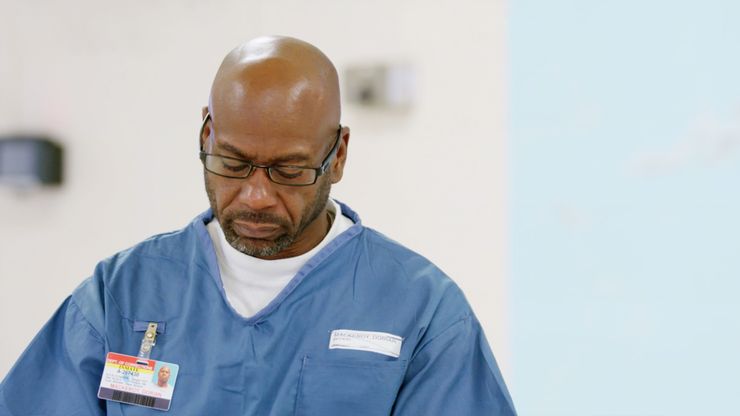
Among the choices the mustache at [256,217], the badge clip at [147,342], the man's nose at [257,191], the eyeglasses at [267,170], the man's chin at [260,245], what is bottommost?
the badge clip at [147,342]

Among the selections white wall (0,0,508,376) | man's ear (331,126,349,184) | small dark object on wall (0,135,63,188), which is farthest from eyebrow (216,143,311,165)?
small dark object on wall (0,135,63,188)

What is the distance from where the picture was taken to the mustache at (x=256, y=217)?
1335 mm

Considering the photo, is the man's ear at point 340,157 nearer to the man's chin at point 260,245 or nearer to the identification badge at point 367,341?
the man's chin at point 260,245

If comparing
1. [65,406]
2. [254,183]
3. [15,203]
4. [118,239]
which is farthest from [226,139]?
[15,203]

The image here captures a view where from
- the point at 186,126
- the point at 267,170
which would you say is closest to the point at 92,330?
the point at 267,170

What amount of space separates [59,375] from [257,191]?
439 millimetres

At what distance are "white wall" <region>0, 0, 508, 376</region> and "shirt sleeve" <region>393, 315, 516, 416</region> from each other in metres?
0.89

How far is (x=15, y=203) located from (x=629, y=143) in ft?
6.70

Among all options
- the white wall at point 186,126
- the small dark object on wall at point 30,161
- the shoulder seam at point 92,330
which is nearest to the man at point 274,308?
the shoulder seam at point 92,330

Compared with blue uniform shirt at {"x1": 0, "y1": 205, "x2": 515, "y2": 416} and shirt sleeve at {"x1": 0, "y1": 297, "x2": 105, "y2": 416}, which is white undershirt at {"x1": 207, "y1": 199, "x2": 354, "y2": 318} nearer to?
blue uniform shirt at {"x1": 0, "y1": 205, "x2": 515, "y2": 416}

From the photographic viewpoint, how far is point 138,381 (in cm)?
135

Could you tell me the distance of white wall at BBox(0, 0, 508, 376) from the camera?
2.28 m

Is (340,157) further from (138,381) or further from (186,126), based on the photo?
(186,126)

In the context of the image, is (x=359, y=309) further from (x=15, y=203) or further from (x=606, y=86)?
(x=15, y=203)
